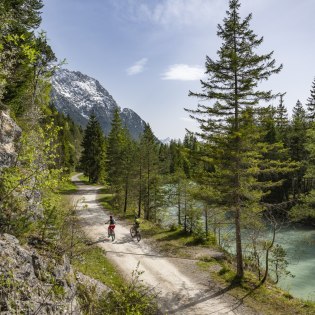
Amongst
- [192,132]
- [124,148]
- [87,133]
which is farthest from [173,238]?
[87,133]

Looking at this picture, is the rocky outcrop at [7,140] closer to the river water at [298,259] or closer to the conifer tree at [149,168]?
the river water at [298,259]

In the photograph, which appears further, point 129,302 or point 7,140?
point 7,140

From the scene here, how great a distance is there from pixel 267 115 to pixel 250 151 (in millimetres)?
2279

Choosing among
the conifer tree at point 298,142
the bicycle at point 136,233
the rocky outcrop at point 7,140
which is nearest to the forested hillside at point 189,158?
the rocky outcrop at point 7,140

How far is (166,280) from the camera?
17500 mm

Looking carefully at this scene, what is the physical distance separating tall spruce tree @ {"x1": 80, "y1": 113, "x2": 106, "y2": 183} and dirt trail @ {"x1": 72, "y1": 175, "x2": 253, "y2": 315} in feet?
113

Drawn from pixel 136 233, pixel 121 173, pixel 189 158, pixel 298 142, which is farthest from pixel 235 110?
pixel 298 142

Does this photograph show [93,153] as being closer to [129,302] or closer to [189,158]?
[189,158]

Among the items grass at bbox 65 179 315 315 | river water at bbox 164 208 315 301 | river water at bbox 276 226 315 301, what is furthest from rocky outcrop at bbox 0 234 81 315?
river water at bbox 276 226 315 301

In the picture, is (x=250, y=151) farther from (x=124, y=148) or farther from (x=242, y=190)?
(x=124, y=148)

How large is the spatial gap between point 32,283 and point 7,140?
695cm

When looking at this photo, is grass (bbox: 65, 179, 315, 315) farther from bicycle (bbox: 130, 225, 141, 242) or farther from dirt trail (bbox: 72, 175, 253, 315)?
bicycle (bbox: 130, 225, 141, 242)

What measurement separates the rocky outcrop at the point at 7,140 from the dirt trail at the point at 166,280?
349cm

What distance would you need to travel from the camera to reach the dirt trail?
14562mm
